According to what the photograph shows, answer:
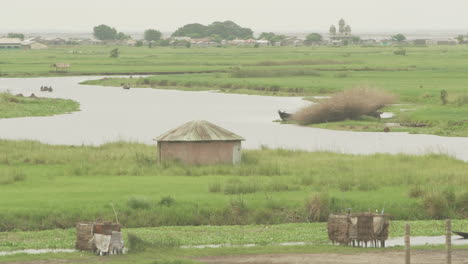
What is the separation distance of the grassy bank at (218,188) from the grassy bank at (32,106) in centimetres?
3598

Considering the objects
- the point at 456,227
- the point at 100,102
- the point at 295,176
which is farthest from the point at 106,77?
the point at 456,227

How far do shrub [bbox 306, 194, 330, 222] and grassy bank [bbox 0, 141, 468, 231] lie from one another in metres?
0.03

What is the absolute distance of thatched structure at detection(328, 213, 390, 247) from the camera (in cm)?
2545

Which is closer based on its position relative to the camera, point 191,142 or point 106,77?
point 191,142

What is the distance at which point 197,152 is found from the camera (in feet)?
129

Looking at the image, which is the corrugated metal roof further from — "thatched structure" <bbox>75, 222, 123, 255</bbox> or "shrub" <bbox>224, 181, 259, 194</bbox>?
"thatched structure" <bbox>75, 222, 123, 255</bbox>

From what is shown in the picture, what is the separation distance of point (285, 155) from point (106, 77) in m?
87.2

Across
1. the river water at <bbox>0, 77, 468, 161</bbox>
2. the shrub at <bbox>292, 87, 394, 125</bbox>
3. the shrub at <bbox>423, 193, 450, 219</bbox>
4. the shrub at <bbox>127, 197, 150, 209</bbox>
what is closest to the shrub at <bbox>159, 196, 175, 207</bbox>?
the shrub at <bbox>127, 197, 150, 209</bbox>

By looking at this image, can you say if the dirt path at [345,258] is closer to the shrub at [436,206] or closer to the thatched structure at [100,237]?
the thatched structure at [100,237]

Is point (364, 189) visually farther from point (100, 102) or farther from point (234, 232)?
point (100, 102)

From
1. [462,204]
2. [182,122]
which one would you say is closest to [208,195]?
[462,204]

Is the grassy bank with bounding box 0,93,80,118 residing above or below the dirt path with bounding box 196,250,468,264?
below

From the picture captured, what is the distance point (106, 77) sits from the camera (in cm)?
12912

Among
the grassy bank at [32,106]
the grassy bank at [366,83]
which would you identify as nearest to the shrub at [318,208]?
the grassy bank at [366,83]
